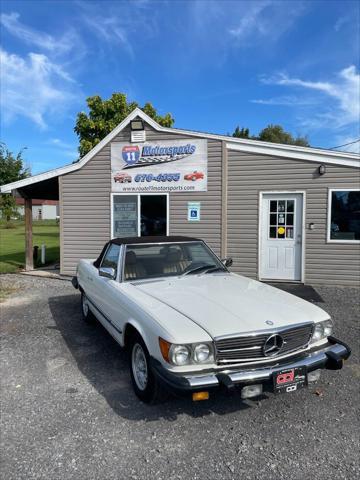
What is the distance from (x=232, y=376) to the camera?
2.68 m

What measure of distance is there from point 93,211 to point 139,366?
6813 mm

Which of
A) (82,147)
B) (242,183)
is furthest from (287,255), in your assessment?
(82,147)

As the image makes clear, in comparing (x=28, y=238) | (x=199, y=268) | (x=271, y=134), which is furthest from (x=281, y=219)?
(x=271, y=134)

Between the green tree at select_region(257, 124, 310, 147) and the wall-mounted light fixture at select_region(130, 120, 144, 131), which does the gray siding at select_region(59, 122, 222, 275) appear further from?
the green tree at select_region(257, 124, 310, 147)

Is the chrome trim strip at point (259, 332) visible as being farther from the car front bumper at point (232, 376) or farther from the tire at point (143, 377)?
the tire at point (143, 377)

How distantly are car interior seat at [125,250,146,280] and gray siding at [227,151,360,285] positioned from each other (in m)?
5.09

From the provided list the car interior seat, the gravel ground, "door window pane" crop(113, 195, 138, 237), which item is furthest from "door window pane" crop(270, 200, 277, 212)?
the car interior seat

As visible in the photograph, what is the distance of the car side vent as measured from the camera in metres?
9.22

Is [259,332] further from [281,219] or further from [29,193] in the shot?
[29,193]

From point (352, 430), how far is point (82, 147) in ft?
71.2

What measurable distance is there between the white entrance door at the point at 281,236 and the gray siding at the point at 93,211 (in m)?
1.41

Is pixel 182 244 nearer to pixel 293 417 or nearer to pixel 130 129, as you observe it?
pixel 293 417

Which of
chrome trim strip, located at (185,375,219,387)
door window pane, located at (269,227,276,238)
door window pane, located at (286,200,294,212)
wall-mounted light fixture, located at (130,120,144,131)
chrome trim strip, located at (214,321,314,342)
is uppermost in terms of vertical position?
wall-mounted light fixture, located at (130,120,144,131)

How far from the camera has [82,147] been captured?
22062 mm
